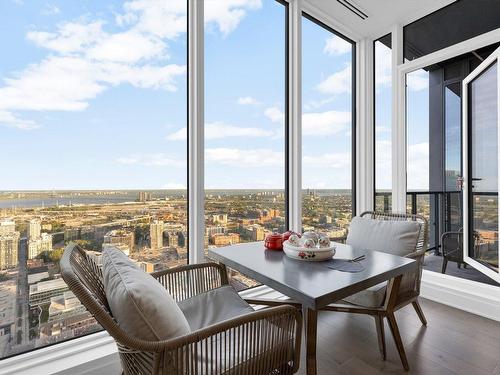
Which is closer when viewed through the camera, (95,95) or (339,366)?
(339,366)

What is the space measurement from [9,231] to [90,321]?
0.74 m

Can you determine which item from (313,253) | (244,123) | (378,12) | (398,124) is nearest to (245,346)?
(313,253)

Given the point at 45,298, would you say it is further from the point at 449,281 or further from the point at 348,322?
the point at 449,281

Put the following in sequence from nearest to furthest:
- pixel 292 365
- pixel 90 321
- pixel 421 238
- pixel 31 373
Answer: pixel 292 365, pixel 31 373, pixel 90 321, pixel 421 238

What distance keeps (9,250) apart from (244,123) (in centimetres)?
185

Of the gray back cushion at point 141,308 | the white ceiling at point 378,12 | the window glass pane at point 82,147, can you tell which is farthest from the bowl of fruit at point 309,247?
the white ceiling at point 378,12

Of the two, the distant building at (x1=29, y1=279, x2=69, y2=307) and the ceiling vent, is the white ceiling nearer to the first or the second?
the ceiling vent

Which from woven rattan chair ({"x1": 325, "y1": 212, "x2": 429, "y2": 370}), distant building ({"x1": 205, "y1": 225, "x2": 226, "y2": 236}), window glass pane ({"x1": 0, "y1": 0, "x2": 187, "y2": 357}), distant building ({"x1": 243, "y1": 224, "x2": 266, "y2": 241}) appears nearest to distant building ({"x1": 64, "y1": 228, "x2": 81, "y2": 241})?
window glass pane ({"x1": 0, "y1": 0, "x2": 187, "y2": 357})

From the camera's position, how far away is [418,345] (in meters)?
1.92

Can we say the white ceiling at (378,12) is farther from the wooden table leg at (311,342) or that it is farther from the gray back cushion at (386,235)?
the wooden table leg at (311,342)

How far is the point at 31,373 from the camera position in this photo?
1473mm

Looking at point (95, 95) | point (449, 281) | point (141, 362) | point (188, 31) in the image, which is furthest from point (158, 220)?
point (449, 281)

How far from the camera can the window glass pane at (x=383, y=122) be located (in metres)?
3.42

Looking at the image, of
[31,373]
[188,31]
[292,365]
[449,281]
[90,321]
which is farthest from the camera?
[449,281]
